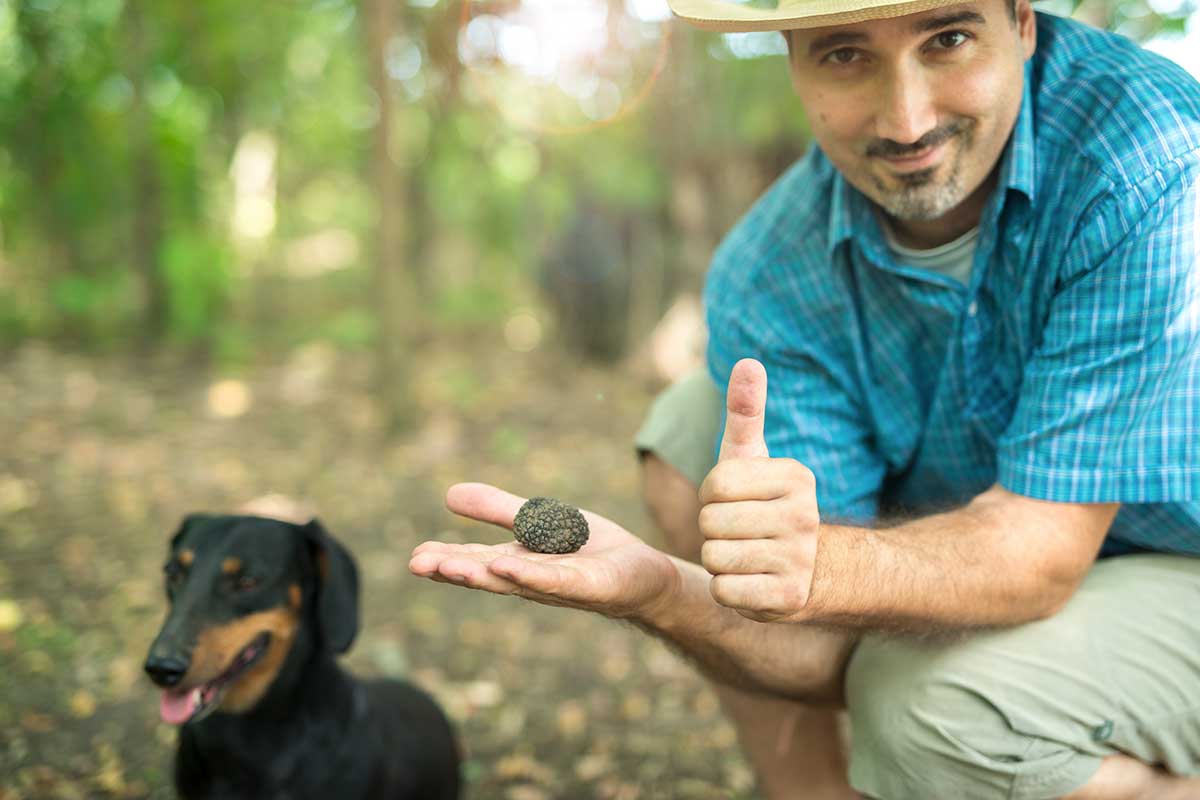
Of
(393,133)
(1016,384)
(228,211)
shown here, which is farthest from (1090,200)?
(228,211)

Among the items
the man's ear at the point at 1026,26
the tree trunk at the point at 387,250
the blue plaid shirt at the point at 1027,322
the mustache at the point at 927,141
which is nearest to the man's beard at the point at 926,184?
the mustache at the point at 927,141

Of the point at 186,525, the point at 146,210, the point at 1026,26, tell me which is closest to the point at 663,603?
the point at 186,525

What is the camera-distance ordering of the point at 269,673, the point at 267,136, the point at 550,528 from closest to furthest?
1. the point at 550,528
2. the point at 269,673
3. the point at 267,136

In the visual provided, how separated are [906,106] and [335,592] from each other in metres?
1.97

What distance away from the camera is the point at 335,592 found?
2.86 m

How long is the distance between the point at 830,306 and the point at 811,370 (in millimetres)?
189

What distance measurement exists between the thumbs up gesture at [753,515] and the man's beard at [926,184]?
3.23 ft

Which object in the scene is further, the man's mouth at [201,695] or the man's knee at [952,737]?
the man's mouth at [201,695]

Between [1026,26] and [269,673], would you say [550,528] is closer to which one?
[269,673]

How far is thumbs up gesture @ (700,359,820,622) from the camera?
1848 millimetres

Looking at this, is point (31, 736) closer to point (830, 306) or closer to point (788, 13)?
point (830, 306)

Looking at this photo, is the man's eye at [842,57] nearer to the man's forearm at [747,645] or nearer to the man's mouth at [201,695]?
the man's forearm at [747,645]

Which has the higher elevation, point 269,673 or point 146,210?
point 146,210

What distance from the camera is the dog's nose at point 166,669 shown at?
2547 mm
